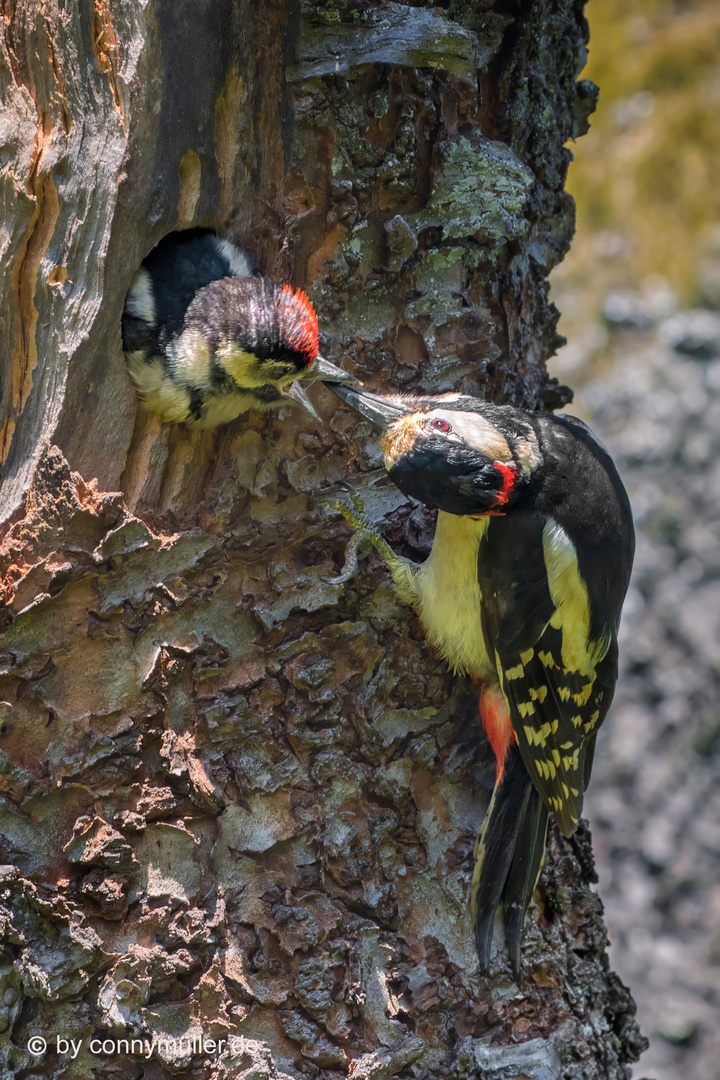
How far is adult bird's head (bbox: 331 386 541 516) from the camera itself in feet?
6.38

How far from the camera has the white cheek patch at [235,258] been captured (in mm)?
2023

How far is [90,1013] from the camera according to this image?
1.73m

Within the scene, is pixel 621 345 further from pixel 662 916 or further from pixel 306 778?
pixel 306 778

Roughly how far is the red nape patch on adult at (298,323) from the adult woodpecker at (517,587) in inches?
4.3

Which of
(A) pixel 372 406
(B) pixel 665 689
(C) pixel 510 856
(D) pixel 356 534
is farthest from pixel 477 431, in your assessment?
(B) pixel 665 689

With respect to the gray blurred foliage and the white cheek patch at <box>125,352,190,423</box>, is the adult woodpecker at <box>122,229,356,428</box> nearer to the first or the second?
the white cheek patch at <box>125,352,190,423</box>

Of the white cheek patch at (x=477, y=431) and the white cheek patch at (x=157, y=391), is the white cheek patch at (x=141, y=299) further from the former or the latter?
the white cheek patch at (x=477, y=431)

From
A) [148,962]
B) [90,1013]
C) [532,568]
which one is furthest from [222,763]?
[532,568]

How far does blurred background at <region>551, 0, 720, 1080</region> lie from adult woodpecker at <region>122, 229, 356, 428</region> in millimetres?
3258

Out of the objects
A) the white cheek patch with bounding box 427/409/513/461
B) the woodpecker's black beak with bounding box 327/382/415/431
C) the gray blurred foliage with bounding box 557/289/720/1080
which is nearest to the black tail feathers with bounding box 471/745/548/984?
Result: the white cheek patch with bounding box 427/409/513/461

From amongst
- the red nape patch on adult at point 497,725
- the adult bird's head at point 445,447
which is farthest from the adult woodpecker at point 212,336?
the red nape patch on adult at point 497,725

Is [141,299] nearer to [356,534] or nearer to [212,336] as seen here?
[212,336]

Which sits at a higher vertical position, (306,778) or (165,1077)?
(306,778)

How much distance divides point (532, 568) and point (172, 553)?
847 mm
